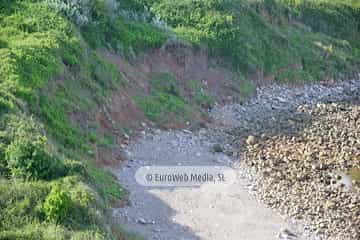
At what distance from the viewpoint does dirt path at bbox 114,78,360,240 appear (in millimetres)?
23062

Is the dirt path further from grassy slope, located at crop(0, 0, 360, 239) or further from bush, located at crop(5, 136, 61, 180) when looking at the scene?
bush, located at crop(5, 136, 61, 180)

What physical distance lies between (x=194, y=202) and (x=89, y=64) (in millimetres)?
10741

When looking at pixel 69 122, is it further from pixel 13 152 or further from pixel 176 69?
pixel 176 69

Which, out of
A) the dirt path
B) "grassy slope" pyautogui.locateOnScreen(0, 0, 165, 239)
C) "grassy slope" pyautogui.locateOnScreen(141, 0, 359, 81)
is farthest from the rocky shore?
"grassy slope" pyautogui.locateOnScreen(0, 0, 165, 239)

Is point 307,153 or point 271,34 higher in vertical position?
point 271,34

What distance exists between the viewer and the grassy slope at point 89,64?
17.1m

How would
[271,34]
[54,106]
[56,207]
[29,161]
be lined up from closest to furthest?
[56,207], [29,161], [54,106], [271,34]

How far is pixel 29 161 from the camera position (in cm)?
1827

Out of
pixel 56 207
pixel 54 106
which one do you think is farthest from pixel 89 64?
pixel 56 207

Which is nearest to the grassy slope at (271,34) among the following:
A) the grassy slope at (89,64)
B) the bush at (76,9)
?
the grassy slope at (89,64)

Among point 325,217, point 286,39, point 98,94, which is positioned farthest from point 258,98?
point 325,217

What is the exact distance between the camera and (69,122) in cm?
2731

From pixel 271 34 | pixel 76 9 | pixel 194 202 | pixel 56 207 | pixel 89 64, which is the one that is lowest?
pixel 194 202

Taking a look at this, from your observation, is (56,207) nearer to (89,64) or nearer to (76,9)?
Answer: (89,64)
